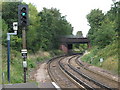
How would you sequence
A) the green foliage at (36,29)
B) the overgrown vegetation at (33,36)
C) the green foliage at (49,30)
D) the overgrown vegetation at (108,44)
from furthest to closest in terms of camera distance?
the green foliage at (49,30), the green foliage at (36,29), the overgrown vegetation at (33,36), the overgrown vegetation at (108,44)

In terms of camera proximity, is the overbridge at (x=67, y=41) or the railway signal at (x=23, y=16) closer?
the railway signal at (x=23, y=16)

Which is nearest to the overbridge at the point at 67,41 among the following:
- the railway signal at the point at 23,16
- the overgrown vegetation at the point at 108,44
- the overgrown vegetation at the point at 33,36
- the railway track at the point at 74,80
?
the overgrown vegetation at the point at 33,36

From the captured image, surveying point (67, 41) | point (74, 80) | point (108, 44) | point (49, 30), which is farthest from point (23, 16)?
point (67, 41)

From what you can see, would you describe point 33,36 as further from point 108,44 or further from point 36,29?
point 108,44

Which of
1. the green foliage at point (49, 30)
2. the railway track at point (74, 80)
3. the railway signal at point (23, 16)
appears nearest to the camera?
the railway signal at point (23, 16)

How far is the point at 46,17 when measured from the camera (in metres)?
63.0

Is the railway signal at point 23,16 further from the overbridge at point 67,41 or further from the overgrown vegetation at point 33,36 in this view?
the overbridge at point 67,41

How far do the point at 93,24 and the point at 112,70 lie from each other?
3809cm

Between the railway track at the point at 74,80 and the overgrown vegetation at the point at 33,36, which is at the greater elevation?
the overgrown vegetation at the point at 33,36

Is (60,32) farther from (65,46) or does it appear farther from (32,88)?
(32,88)

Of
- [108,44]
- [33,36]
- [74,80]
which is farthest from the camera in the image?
[33,36]

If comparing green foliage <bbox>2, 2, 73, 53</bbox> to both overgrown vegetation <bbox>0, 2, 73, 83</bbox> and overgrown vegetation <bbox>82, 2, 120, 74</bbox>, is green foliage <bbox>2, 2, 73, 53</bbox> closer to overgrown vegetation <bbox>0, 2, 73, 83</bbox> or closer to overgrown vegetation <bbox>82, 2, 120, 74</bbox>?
overgrown vegetation <bbox>0, 2, 73, 83</bbox>

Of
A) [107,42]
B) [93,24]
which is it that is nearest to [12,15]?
[107,42]

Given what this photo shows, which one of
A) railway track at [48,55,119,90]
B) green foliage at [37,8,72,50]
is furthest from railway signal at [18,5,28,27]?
green foliage at [37,8,72,50]
